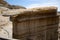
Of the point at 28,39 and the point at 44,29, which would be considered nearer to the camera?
the point at 28,39

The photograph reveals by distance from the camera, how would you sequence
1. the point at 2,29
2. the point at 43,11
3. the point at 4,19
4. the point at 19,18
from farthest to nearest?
the point at 4,19
the point at 43,11
the point at 2,29
the point at 19,18

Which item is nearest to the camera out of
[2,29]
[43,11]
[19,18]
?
[19,18]

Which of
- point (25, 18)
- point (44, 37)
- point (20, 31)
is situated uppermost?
point (25, 18)

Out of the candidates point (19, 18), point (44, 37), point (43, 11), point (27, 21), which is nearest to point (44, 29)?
point (44, 37)

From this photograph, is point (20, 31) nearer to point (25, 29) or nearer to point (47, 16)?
point (25, 29)

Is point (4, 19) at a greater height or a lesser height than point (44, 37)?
greater

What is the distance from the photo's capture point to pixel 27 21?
10.4ft

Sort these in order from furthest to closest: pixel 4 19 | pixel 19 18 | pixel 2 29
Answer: pixel 4 19 < pixel 2 29 < pixel 19 18

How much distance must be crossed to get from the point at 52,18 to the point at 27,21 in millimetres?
964

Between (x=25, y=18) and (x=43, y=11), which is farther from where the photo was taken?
(x=43, y=11)

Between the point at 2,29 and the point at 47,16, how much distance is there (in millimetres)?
1061

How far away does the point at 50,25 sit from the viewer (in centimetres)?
387

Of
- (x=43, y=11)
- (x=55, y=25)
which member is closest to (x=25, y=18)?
(x=43, y=11)

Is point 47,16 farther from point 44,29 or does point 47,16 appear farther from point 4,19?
point 4,19
